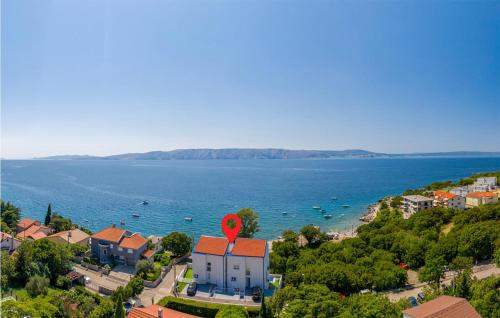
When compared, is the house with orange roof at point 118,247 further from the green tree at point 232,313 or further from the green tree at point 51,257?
the green tree at point 232,313

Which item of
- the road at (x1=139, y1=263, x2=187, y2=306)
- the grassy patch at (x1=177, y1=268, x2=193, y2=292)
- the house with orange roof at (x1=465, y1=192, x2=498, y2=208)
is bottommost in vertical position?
the road at (x1=139, y1=263, x2=187, y2=306)

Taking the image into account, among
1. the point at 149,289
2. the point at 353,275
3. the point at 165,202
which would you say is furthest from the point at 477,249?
the point at 165,202

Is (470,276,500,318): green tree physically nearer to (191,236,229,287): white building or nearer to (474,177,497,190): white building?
(191,236,229,287): white building

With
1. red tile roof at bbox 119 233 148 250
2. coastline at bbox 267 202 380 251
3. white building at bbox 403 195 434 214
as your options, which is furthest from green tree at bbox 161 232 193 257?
white building at bbox 403 195 434 214

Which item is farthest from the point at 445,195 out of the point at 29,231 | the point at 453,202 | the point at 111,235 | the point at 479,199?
the point at 29,231

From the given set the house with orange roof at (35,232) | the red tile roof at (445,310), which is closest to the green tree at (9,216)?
the house with orange roof at (35,232)

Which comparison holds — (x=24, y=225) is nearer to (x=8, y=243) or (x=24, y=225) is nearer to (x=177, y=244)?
(x=8, y=243)
